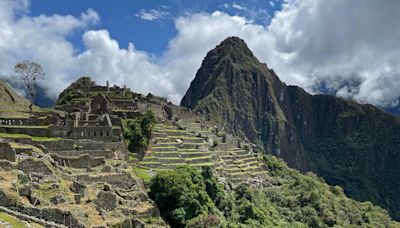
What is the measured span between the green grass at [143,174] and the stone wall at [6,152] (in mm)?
12775

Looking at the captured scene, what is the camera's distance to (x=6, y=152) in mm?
23875

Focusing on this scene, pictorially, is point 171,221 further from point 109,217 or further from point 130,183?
point 109,217

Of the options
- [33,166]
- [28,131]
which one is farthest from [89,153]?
[33,166]

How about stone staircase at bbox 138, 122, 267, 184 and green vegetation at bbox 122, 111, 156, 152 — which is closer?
green vegetation at bbox 122, 111, 156, 152

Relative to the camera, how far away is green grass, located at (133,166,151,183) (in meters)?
35.6

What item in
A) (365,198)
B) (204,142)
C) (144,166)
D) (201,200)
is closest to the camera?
(201,200)

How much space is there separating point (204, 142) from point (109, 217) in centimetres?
3359

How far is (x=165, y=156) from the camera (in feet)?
142

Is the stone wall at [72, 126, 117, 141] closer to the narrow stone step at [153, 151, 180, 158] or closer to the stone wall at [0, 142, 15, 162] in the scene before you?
the narrow stone step at [153, 151, 180, 158]

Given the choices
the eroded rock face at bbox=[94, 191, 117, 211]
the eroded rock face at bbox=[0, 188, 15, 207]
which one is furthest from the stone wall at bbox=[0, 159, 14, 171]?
the eroded rock face at bbox=[0, 188, 15, 207]

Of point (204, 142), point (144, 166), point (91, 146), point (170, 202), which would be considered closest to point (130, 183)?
point (170, 202)

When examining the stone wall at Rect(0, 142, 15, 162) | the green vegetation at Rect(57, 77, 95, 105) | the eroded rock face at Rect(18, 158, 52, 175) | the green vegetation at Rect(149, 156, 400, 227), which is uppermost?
the green vegetation at Rect(57, 77, 95, 105)

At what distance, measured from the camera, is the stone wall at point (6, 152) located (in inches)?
932

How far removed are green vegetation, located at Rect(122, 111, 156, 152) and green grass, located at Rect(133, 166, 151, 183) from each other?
3.22 meters
